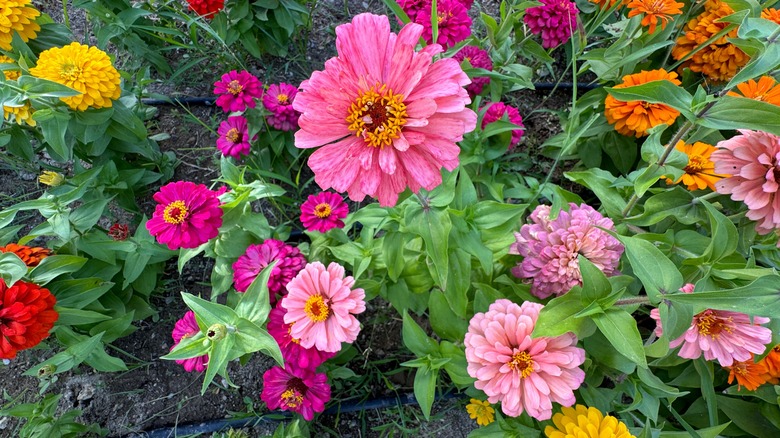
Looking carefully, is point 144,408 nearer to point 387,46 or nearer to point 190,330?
point 190,330

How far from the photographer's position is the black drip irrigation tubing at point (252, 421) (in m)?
1.82

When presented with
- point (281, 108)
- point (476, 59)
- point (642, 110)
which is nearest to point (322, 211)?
point (281, 108)

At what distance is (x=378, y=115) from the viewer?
840 millimetres

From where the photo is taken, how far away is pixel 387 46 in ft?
2.72

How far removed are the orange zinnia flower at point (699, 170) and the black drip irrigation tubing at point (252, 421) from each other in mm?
1165

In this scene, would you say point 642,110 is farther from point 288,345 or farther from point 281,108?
point 288,345

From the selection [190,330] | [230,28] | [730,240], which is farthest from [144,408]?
[730,240]

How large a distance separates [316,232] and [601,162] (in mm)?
1289

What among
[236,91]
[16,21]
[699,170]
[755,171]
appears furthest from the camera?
[236,91]

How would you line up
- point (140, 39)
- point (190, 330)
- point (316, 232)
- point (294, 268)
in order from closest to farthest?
point (190, 330)
point (294, 268)
point (316, 232)
point (140, 39)

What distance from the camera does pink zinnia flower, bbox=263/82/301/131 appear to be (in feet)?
5.89

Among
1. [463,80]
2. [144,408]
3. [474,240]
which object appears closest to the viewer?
[463,80]

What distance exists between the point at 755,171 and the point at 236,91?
1681 millimetres

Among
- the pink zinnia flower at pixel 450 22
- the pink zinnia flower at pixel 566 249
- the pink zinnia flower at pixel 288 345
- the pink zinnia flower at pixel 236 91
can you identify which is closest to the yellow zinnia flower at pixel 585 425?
the pink zinnia flower at pixel 566 249
